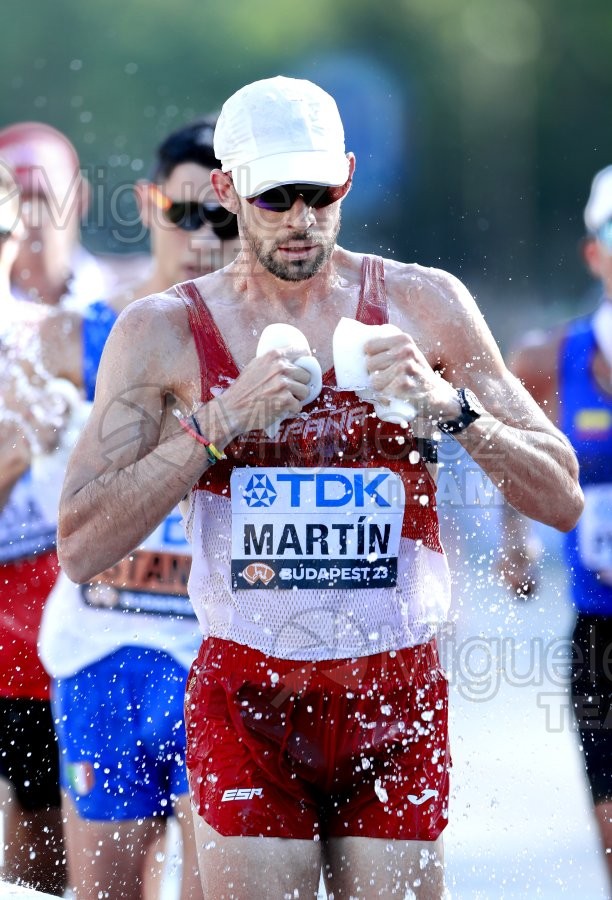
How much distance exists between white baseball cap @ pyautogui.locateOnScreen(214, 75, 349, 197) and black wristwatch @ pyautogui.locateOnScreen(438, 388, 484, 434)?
543 millimetres

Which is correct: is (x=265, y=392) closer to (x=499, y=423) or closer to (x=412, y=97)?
(x=499, y=423)

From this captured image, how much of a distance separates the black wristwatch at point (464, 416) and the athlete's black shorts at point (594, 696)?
231cm

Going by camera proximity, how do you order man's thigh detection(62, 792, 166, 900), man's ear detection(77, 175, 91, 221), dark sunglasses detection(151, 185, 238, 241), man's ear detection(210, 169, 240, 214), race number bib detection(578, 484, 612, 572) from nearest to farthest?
man's ear detection(210, 169, 240, 214) < man's thigh detection(62, 792, 166, 900) < dark sunglasses detection(151, 185, 238, 241) < race number bib detection(578, 484, 612, 572) < man's ear detection(77, 175, 91, 221)

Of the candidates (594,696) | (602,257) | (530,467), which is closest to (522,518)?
(594,696)

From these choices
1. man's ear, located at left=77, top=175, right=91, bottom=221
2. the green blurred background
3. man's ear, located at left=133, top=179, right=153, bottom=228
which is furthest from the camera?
the green blurred background

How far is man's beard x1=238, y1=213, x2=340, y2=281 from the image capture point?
311cm

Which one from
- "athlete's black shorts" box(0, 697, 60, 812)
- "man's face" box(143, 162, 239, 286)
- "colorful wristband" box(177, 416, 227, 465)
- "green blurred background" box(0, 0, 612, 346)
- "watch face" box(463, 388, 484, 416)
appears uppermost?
"green blurred background" box(0, 0, 612, 346)

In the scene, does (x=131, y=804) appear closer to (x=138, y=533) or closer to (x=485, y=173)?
(x=138, y=533)

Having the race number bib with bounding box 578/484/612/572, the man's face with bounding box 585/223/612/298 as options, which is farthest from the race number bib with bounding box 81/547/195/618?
the man's face with bounding box 585/223/612/298

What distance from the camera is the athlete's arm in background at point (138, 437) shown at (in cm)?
298

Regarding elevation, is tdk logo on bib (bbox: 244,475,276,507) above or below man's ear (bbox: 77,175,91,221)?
below

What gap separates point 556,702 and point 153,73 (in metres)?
5.78

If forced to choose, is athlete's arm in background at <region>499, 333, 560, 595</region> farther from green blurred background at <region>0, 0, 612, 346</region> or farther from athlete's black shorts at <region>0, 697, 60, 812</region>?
green blurred background at <region>0, 0, 612, 346</region>

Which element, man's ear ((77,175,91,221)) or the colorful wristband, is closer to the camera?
the colorful wristband
